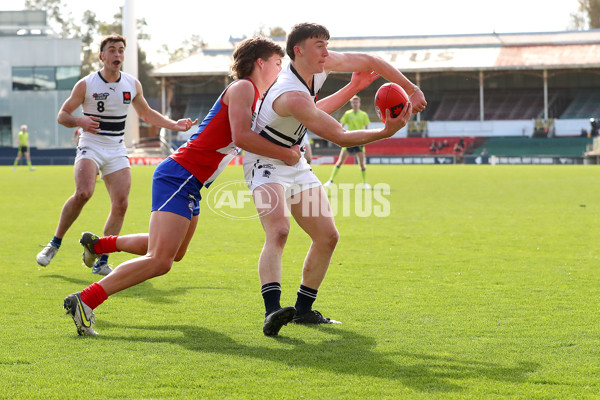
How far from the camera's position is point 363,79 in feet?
19.8

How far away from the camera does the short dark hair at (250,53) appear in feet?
17.8

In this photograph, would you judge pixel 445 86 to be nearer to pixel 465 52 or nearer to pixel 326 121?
pixel 465 52

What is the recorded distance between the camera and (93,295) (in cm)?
530

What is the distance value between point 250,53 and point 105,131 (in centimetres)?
331

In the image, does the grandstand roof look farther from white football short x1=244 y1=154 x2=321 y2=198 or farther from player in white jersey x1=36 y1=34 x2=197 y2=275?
white football short x1=244 y1=154 x2=321 y2=198

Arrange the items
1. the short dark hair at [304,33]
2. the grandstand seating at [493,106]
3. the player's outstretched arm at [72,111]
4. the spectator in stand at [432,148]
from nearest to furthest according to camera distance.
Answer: the short dark hair at [304,33] < the player's outstretched arm at [72,111] < the spectator in stand at [432,148] < the grandstand seating at [493,106]

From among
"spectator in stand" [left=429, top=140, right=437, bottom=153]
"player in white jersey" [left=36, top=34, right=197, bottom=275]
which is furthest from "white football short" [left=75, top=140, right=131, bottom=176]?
"spectator in stand" [left=429, top=140, right=437, bottom=153]

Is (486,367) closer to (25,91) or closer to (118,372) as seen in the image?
(118,372)

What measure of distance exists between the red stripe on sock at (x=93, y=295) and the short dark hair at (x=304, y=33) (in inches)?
77.7

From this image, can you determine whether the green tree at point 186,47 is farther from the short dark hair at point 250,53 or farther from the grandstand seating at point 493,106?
the short dark hair at point 250,53

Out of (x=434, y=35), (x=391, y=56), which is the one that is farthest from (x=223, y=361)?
(x=434, y=35)

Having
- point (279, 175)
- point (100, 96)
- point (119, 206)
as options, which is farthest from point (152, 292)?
point (100, 96)

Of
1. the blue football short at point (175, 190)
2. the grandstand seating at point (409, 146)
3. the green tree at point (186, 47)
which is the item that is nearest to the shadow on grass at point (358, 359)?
the blue football short at point (175, 190)

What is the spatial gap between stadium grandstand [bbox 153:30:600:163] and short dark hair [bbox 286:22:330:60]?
4370 centimetres
